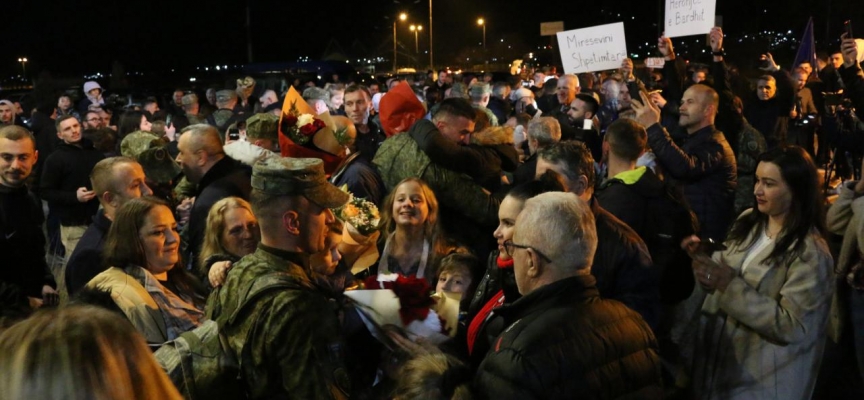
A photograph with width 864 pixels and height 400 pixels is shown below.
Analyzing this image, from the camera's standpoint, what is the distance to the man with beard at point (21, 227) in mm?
5371

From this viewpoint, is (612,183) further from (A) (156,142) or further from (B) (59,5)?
(B) (59,5)

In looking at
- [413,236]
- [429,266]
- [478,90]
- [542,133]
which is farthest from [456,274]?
[478,90]

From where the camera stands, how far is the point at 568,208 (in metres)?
3.04

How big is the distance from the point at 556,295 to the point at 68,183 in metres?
6.49

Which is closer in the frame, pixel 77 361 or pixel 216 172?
pixel 77 361

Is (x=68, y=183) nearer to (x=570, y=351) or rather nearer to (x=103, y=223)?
(x=103, y=223)

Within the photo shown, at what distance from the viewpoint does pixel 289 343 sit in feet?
9.25

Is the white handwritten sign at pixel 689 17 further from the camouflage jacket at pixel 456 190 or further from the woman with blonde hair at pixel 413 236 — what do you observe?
the woman with blonde hair at pixel 413 236

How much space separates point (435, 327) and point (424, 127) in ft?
9.61

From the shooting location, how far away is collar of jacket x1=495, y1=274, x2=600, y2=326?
2.88 metres

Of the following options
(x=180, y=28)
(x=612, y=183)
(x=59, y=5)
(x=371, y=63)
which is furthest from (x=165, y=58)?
(x=612, y=183)

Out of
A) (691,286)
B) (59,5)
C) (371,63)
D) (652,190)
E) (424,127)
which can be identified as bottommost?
(691,286)

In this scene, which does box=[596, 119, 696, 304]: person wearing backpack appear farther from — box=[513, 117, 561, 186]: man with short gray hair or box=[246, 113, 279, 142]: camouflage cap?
box=[246, 113, 279, 142]: camouflage cap

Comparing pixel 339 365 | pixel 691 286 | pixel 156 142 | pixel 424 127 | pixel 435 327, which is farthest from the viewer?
pixel 156 142
